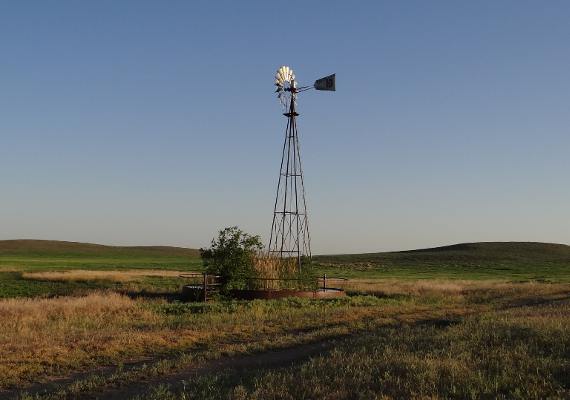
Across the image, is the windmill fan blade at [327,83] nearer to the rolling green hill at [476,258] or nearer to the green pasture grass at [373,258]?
the green pasture grass at [373,258]

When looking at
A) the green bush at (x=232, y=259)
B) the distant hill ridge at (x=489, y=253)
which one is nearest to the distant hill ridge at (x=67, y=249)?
the distant hill ridge at (x=489, y=253)

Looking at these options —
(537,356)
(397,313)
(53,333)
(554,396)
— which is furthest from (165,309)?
(554,396)

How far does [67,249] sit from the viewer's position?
Answer: 151000 millimetres

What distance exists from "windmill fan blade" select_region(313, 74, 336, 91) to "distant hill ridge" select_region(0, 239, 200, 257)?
116 meters

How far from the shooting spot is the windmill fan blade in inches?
1308

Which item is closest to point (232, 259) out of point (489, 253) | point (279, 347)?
point (279, 347)

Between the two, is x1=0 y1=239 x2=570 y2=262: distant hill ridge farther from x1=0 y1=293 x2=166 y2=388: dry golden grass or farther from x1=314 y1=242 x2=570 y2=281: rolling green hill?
x1=0 y1=293 x2=166 y2=388: dry golden grass

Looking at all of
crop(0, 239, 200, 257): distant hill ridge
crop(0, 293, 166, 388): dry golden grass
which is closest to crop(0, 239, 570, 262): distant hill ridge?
crop(0, 239, 200, 257): distant hill ridge

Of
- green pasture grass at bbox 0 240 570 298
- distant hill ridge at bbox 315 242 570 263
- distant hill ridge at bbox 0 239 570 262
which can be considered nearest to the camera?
green pasture grass at bbox 0 240 570 298

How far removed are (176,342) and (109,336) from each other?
1.92 m

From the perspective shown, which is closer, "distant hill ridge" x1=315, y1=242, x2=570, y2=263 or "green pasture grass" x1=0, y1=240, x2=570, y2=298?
"green pasture grass" x1=0, y1=240, x2=570, y2=298

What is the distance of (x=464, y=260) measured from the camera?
387ft

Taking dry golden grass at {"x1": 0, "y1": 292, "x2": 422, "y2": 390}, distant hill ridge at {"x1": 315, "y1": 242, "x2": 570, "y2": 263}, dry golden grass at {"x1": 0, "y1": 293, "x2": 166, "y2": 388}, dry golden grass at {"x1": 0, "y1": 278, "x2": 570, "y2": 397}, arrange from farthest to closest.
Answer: distant hill ridge at {"x1": 315, "y1": 242, "x2": 570, "y2": 263} → dry golden grass at {"x1": 0, "y1": 278, "x2": 570, "y2": 397} → dry golden grass at {"x1": 0, "y1": 292, "x2": 422, "y2": 390} → dry golden grass at {"x1": 0, "y1": 293, "x2": 166, "y2": 388}

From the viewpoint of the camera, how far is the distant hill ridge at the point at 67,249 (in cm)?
14055
